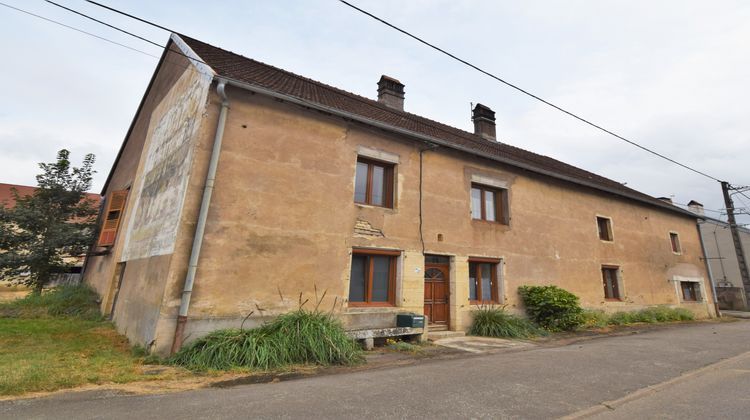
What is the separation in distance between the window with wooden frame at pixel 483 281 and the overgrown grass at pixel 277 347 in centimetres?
469

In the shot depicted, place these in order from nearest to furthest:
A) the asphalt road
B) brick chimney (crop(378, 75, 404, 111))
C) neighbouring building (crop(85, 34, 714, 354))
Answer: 1. the asphalt road
2. neighbouring building (crop(85, 34, 714, 354))
3. brick chimney (crop(378, 75, 404, 111))

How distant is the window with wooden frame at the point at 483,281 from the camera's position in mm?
10016

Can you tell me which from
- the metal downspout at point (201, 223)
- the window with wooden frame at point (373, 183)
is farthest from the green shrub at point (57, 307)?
the window with wooden frame at point (373, 183)

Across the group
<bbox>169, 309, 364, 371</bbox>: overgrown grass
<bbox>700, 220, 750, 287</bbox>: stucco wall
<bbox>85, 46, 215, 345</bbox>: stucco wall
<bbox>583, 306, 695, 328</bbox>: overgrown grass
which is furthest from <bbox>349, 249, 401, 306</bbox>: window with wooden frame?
<bbox>700, 220, 750, 287</bbox>: stucco wall

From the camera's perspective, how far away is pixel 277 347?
582 centimetres

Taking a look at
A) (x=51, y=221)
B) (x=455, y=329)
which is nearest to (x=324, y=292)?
(x=455, y=329)

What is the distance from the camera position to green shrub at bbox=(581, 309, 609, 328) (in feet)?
37.8

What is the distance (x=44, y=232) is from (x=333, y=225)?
13739mm

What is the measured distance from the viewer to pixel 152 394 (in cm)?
423

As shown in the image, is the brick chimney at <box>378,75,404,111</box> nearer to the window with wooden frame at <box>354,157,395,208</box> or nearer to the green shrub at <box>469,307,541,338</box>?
the window with wooden frame at <box>354,157,395,208</box>

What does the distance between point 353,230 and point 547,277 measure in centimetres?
721

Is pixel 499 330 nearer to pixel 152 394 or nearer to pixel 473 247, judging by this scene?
pixel 473 247

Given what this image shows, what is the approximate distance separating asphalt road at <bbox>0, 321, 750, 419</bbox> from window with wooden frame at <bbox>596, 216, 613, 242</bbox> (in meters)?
8.06

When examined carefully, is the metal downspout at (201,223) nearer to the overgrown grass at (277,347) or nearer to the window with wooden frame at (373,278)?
the overgrown grass at (277,347)
